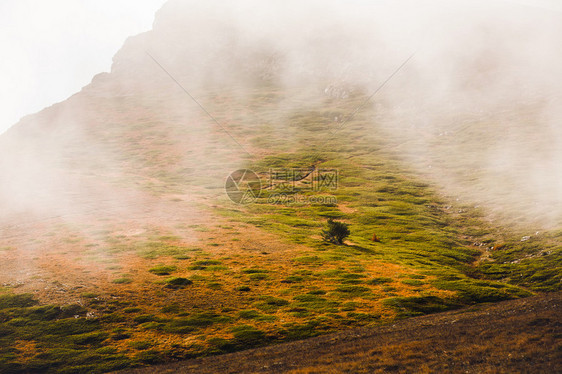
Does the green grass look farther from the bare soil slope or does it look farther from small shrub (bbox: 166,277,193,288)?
the bare soil slope

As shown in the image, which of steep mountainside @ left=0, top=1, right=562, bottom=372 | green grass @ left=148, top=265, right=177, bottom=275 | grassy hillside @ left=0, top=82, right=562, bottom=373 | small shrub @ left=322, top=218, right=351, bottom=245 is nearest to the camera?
grassy hillside @ left=0, top=82, right=562, bottom=373

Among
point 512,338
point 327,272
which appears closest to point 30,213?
point 327,272

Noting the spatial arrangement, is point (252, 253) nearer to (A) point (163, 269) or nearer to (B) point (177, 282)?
(A) point (163, 269)

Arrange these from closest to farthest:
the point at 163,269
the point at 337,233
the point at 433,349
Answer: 1. the point at 433,349
2. the point at 163,269
3. the point at 337,233

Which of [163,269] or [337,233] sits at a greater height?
[337,233]

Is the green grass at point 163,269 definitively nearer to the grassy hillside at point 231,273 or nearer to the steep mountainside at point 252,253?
the grassy hillside at point 231,273

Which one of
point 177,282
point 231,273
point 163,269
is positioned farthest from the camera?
point 163,269

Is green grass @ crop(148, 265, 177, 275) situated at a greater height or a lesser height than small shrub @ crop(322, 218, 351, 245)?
lesser

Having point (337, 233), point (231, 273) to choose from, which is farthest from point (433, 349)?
point (337, 233)

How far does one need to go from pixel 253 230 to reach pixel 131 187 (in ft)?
230

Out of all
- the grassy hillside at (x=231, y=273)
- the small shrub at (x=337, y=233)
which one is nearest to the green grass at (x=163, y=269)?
the grassy hillside at (x=231, y=273)

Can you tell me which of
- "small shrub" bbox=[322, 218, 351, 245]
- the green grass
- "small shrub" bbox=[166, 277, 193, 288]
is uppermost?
"small shrub" bbox=[322, 218, 351, 245]

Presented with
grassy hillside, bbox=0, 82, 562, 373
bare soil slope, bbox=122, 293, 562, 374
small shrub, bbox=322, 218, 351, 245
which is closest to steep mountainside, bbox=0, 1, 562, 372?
grassy hillside, bbox=0, 82, 562, 373

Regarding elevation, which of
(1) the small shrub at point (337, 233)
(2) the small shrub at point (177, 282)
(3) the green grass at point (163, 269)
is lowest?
(2) the small shrub at point (177, 282)
